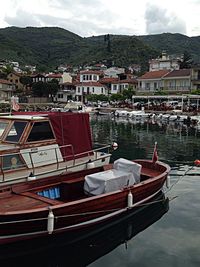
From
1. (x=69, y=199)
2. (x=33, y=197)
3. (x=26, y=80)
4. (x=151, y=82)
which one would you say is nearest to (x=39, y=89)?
(x=26, y=80)

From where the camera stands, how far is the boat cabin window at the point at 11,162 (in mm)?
12336

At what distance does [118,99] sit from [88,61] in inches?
3482

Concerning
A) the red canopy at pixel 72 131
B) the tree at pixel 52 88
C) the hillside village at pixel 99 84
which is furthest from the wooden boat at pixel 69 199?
the tree at pixel 52 88

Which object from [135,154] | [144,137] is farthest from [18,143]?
[144,137]

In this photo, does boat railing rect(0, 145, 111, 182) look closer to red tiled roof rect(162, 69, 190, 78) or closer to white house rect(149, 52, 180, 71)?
red tiled roof rect(162, 69, 190, 78)

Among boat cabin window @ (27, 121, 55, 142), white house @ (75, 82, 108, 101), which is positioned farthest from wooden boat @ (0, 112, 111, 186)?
white house @ (75, 82, 108, 101)

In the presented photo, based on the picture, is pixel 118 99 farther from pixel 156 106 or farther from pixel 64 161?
pixel 64 161

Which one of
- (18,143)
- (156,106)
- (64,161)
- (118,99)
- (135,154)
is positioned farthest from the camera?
(118,99)

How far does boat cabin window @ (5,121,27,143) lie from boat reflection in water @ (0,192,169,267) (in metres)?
4.38

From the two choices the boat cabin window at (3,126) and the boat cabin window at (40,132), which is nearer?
the boat cabin window at (40,132)

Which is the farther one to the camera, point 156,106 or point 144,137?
point 156,106

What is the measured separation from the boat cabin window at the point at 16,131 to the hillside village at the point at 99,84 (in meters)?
64.9

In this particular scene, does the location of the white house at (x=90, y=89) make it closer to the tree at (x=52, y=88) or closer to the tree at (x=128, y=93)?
the tree at (x=52, y=88)

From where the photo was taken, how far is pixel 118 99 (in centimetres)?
8431
